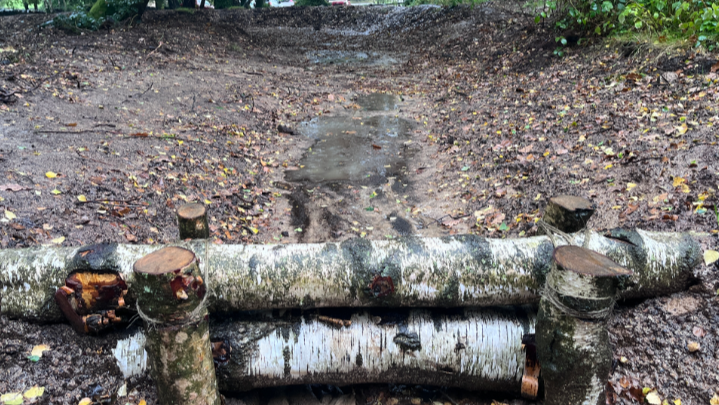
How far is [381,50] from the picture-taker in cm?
1678

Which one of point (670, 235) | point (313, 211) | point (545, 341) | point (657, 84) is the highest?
point (657, 84)

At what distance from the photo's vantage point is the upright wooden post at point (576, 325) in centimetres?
168

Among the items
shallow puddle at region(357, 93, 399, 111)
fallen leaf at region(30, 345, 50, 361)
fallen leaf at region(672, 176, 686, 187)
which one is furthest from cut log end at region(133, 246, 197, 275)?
shallow puddle at region(357, 93, 399, 111)

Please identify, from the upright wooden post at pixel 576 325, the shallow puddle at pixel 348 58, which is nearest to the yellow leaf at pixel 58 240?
the upright wooden post at pixel 576 325

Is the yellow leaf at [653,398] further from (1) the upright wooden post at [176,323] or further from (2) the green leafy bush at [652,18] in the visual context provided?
(2) the green leafy bush at [652,18]

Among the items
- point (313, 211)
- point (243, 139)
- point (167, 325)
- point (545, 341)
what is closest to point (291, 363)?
point (167, 325)

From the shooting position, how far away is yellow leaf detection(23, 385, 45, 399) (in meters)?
2.00

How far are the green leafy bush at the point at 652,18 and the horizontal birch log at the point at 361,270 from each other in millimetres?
4927

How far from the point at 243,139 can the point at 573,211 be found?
18.5ft

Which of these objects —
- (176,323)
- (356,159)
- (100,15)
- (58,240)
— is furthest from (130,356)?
(100,15)

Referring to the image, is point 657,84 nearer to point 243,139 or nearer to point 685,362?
point 685,362

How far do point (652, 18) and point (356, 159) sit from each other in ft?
17.8

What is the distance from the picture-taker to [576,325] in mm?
1751

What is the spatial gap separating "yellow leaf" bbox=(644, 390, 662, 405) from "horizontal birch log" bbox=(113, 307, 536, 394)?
612mm
